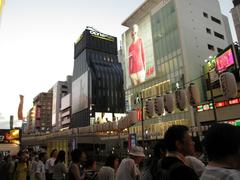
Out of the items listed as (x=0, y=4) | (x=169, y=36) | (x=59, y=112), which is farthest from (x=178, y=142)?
(x=59, y=112)

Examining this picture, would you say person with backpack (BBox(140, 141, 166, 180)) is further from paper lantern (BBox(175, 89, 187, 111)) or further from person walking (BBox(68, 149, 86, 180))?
paper lantern (BBox(175, 89, 187, 111))

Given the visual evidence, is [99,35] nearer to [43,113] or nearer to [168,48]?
[168,48]

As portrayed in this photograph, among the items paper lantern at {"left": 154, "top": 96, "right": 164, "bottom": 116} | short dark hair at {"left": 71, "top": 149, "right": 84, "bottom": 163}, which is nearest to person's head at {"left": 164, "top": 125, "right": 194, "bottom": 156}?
short dark hair at {"left": 71, "top": 149, "right": 84, "bottom": 163}

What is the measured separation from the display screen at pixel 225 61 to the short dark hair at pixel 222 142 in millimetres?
29916

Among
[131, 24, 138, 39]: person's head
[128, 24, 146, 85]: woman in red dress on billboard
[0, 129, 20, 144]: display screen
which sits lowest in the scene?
[0, 129, 20, 144]: display screen

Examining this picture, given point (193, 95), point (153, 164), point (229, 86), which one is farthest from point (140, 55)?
point (153, 164)

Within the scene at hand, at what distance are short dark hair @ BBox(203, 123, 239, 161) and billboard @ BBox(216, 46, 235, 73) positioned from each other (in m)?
29.7

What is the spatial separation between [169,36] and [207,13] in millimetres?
11847

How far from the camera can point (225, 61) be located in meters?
30.0

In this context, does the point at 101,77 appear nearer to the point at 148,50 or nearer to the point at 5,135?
the point at 148,50

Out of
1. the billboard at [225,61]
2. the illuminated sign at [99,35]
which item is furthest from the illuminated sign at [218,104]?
the illuminated sign at [99,35]

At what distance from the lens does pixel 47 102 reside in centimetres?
13038

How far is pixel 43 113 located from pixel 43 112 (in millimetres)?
574

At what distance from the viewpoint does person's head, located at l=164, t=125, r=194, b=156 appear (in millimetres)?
2637
